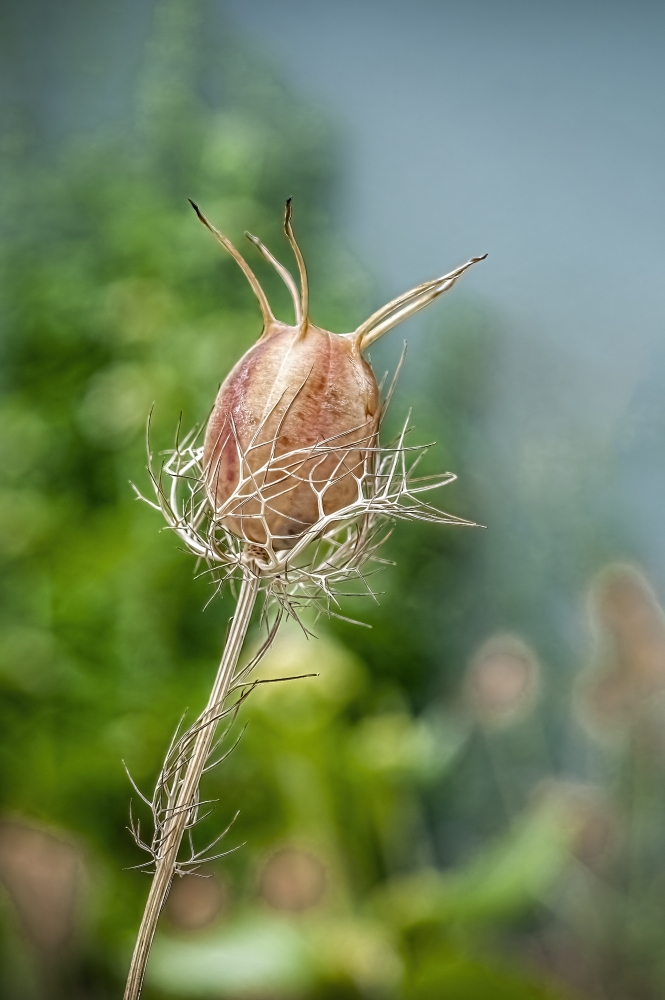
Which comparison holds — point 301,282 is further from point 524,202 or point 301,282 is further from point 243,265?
point 524,202

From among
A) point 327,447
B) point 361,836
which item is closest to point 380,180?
point 361,836

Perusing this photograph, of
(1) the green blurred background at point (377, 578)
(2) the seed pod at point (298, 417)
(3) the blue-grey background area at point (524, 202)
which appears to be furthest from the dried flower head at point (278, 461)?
(3) the blue-grey background area at point (524, 202)

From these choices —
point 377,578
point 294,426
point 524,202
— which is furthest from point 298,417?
point 524,202

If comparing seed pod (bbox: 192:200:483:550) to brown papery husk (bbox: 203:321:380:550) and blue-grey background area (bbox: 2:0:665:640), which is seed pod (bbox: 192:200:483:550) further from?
blue-grey background area (bbox: 2:0:665:640)

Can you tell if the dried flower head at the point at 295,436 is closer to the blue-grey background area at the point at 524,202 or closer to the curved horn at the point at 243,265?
the curved horn at the point at 243,265

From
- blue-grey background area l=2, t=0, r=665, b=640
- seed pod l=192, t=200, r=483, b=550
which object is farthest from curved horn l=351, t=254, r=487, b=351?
blue-grey background area l=2, t=0, r=665, b=640

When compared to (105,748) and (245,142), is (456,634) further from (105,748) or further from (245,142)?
(245,142)
